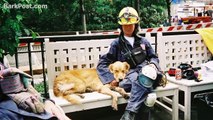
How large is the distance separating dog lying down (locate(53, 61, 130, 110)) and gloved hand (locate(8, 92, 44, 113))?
821 mm

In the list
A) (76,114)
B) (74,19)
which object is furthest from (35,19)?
(76,114)

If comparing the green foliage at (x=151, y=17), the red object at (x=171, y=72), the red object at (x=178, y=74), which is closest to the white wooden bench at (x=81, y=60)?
the red object at (x=178, y=74)

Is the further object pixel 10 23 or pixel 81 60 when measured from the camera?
pixel 81 60

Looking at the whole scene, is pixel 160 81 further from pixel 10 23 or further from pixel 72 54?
pixel 10 23

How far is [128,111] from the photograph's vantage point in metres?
3.12

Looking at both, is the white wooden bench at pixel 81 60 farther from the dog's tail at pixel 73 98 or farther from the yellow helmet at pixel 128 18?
the yellow helmet at pixel 128 18

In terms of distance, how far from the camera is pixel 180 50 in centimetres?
459

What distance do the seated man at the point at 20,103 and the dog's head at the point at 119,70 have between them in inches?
46.8

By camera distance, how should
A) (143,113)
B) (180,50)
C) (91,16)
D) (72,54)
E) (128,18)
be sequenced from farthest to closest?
(91,16), (180,50), (72,54), (128,18), (143,113)

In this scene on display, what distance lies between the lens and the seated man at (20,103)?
2.22 meters

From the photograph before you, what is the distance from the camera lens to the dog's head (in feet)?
11.3

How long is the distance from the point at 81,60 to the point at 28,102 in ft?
5.63

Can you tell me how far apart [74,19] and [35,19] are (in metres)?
2.38

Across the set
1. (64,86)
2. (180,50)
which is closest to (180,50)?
(180,50)
